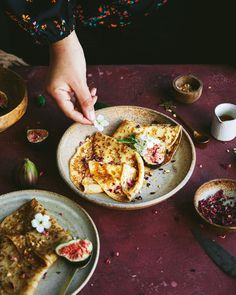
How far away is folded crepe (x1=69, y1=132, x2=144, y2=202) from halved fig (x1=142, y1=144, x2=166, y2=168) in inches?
1.6

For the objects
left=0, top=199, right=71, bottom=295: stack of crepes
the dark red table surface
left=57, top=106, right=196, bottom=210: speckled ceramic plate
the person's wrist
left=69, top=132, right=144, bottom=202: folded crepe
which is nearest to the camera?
left=0, top=199, right=71, bottom=295: stack of crepes

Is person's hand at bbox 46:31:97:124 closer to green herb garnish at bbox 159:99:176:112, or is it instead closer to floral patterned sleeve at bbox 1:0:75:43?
floral patterned sleeve at bbox 1:0:75:43

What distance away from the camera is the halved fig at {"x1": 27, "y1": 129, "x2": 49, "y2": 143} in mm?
2582

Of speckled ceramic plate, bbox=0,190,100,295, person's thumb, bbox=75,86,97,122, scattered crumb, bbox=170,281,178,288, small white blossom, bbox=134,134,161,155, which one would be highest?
person's thumb, bbox=75,86,97,122

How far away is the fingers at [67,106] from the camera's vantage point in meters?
2.39

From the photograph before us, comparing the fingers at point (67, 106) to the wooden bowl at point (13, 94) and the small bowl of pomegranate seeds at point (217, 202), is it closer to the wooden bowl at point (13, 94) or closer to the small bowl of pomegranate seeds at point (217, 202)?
the wooden bowl at point (13, 94)

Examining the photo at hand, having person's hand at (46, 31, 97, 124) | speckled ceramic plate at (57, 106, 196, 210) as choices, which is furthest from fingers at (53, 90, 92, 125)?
speckled ceramic plate at (57, 106, 196, 210)

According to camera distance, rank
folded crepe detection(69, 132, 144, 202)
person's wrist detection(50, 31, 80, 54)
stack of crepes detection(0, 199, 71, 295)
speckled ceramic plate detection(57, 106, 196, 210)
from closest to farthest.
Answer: stack of crepes detection(0, 199, 71, 295)
speckled ceramic plate detection(57, 106, 196, 210)
folded crepe detection(69, 132, 144, 202)
person's wrist detection(50, 31, 80, 54)

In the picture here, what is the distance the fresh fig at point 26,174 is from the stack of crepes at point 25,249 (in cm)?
19

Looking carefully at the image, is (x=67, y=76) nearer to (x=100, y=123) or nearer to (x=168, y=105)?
(x=100, y=123)

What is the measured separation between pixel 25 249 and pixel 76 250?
255 mm

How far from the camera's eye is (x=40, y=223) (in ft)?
6.89

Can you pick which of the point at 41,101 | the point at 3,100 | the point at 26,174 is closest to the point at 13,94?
the point at 3,100

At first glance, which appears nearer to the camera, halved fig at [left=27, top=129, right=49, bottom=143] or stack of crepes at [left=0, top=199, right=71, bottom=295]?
stack of crepes at [left=0, top=199, right=71, bottom=295]
